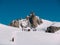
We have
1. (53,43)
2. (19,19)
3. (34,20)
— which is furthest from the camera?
(34,20)

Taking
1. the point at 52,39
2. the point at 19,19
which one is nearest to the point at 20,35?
the point at 52,39

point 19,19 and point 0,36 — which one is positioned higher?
point 19,19

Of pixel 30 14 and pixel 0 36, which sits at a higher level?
pixel 30 14

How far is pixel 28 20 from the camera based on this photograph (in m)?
18.8

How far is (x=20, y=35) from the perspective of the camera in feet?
25.9

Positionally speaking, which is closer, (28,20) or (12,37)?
(12,37)

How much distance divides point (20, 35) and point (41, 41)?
0.92 m

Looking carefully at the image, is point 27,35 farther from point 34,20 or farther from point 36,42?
point 34,20

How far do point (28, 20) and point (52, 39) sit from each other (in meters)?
11.0

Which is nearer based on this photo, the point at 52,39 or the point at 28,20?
the point at 52,39

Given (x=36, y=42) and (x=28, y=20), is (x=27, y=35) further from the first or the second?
(x=28, y=20)

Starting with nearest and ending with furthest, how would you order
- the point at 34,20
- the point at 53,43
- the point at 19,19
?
the point at 53,43, the point at 19,19, the point at 34,20

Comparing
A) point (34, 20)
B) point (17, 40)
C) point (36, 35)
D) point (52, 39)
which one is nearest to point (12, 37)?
point (17, 40)

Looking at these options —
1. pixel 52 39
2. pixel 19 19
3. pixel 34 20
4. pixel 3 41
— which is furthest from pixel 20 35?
pixel 34 20
